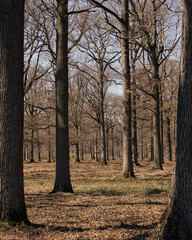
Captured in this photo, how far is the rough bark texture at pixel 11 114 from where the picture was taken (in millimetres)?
4500

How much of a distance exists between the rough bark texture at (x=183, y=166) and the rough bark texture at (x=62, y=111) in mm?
5135

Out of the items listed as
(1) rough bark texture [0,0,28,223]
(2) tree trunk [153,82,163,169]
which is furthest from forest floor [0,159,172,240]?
(2) tree trunk [153,82,163,169]

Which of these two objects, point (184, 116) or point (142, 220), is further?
point (142, 220)

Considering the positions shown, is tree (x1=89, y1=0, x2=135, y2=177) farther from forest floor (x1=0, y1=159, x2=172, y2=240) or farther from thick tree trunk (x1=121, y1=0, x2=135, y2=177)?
forest floor (x1=0, y1=159, x2=172, y2=240)

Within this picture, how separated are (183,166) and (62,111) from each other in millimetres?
5622

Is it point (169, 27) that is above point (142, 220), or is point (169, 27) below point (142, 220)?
above

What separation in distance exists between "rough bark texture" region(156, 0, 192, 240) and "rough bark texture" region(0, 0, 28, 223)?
2.72 m

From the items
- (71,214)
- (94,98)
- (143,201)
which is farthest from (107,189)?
(94,98)

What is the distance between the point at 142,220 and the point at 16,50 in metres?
4.49

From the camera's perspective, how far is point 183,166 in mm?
3674

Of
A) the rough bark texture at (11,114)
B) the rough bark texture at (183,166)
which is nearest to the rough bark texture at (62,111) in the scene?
the rough bark texture at (11,114)

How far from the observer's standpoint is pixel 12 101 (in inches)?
182

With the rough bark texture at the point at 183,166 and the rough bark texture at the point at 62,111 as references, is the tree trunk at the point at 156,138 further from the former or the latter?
the rough bark texture at the point at 183,166

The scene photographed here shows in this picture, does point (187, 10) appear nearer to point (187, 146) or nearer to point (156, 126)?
point (187, 146)
